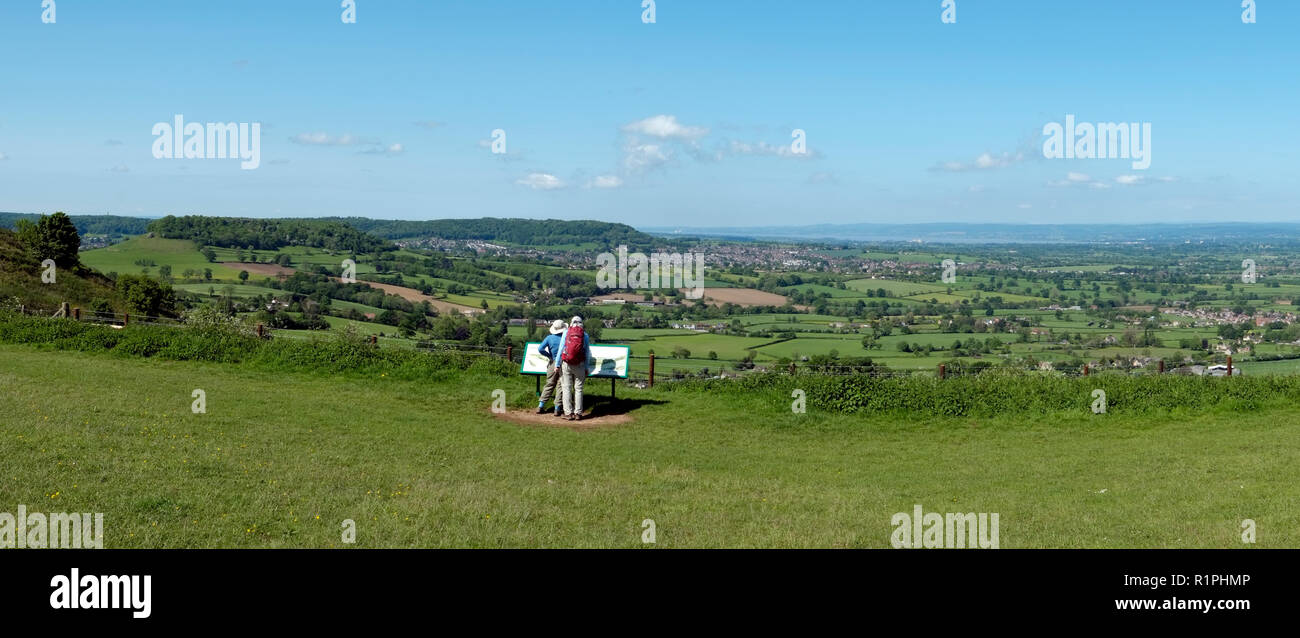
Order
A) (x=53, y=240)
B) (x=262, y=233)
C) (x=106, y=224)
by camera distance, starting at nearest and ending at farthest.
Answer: (x=53, y=240) < (x=262, y=233) < (x=106, y=224)

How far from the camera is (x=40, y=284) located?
49.1 metres

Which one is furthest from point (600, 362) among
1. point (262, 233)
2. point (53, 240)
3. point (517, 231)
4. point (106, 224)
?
point (106, 224)

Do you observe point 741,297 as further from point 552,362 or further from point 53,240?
point 552,362

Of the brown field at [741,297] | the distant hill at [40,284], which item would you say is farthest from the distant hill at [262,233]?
the brown field at [741,297]

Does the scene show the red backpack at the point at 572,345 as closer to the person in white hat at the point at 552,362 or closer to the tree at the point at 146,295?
the person in white hat at the point at 552,362

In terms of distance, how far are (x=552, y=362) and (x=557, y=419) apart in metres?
1.27

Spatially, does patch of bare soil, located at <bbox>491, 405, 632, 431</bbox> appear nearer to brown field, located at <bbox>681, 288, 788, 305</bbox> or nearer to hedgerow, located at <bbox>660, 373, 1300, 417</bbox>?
hedgerow, located at <bbox>660, 373, 1300, 417</bbox>

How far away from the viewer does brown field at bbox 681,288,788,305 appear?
75.6 metres

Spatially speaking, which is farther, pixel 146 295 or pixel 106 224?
pixel 106 224

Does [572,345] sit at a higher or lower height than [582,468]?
higher

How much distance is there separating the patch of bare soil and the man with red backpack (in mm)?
298

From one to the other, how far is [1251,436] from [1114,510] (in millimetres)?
9073

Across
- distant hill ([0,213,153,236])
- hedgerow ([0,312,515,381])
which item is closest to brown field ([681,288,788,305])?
hedgerow ([0,312,515,381])

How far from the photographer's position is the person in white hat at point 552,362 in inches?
719
